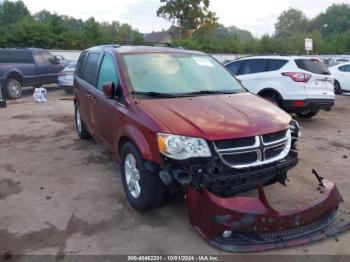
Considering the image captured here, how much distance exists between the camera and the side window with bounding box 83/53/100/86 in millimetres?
5935

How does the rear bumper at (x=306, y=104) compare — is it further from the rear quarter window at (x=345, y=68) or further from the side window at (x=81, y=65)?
the rear quarter window at (x=345, y=68)

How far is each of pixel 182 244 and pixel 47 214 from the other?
1657 mm

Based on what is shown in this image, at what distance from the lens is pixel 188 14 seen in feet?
131

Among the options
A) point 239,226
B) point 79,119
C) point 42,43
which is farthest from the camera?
point 42,43

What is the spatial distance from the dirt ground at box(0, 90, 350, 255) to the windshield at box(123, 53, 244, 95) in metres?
1.36

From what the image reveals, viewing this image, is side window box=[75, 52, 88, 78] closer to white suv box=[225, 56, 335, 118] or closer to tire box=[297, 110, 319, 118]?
white suv box=[225, 56, 335, 118]

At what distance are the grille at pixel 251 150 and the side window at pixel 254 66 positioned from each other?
20.0ft

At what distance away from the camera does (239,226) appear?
3432 millimetres

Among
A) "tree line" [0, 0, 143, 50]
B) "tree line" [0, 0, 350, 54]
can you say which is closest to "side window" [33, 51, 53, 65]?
"tree line" [0, 0, 350, 54]

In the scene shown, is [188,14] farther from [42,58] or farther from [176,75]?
[176,75]

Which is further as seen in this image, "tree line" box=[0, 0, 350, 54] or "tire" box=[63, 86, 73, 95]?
"tree line" box=[0, 0, 350, 54]

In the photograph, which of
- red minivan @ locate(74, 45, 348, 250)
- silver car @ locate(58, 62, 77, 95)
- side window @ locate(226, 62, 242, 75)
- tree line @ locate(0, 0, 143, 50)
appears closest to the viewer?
red minivan @ locate(74, 45, 348, 250)

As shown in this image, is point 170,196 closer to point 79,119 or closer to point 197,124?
point 197,124

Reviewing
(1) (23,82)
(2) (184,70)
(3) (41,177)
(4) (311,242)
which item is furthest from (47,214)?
(1) (23,82)
